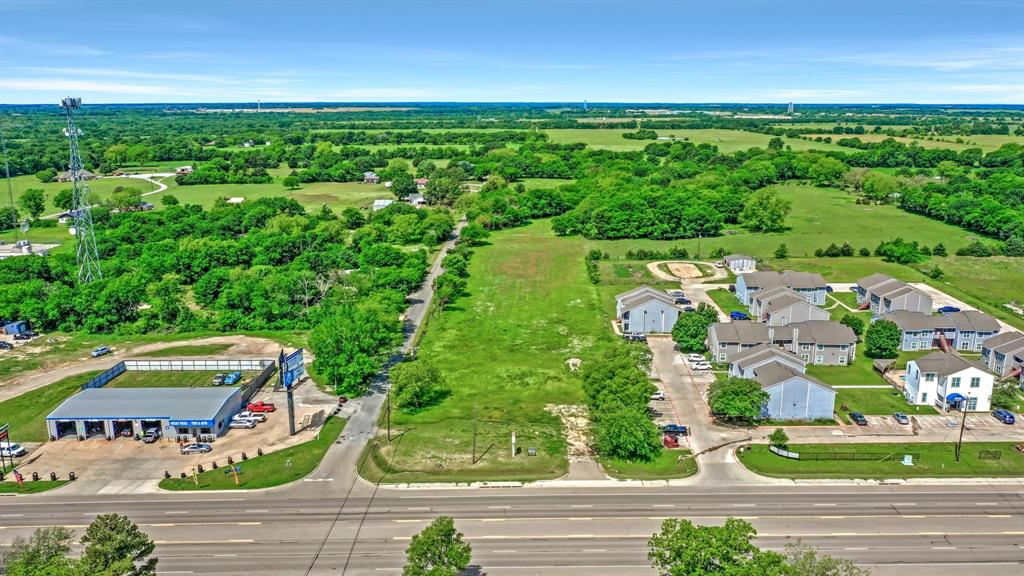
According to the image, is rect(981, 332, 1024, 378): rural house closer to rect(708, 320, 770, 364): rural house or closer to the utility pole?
the utility pole

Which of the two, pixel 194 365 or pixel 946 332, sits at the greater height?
pixel 946 332

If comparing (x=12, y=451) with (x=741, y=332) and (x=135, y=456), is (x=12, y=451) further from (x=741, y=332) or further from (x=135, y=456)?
(x=741, y=332)

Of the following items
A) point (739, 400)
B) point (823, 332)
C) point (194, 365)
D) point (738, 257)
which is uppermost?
point (738, 257)

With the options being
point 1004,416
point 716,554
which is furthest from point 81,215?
point 1004,416

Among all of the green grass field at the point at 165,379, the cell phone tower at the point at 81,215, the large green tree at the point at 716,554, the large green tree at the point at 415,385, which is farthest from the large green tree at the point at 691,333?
the cell phone tower at the point at 81,215

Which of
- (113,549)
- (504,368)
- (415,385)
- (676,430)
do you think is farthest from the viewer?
(504,368)

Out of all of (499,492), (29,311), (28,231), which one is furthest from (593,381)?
(28,231)
